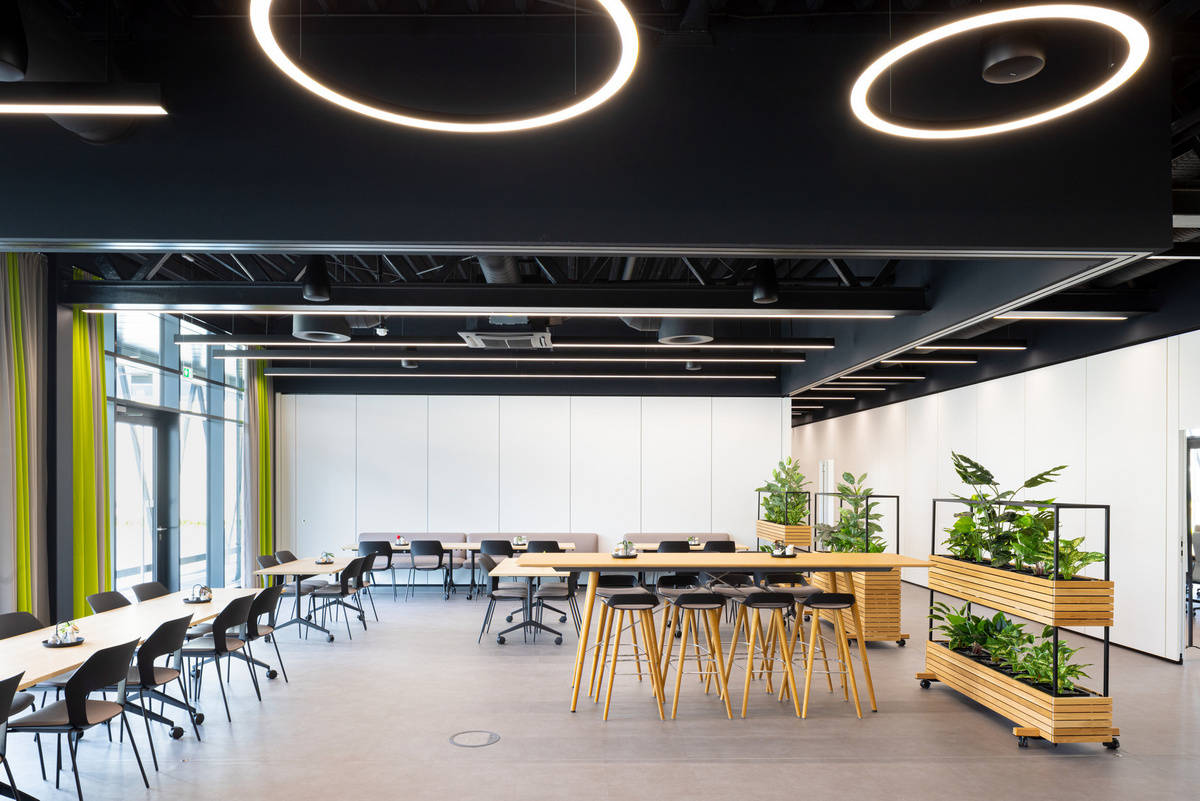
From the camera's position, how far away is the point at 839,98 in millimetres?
4215

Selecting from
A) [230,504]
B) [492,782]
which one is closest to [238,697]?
[492,782]

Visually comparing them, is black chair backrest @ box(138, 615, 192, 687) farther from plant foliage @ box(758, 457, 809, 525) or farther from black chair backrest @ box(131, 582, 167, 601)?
plant foliage @ box(758, 457, 809, 525)

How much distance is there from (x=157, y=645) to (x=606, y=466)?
8.54 meters

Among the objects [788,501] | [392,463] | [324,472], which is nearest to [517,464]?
[392,463]

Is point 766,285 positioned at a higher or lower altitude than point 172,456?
higher

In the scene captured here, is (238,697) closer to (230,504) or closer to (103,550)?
(103,550)

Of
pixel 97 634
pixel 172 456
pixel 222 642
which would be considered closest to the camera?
pixel 97 634

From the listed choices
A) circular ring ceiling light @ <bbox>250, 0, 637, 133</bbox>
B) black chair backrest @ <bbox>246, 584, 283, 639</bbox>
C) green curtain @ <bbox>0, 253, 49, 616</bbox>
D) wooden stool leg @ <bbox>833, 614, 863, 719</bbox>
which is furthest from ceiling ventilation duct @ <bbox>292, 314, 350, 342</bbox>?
wooden stool leg @ <bbox>833, 614, 863, 719</bbox>

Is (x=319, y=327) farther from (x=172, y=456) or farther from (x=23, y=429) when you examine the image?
(x=172, y=456)

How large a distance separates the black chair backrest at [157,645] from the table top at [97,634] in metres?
0.13

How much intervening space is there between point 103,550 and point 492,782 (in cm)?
532

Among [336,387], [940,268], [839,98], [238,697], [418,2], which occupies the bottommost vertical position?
[238,697]

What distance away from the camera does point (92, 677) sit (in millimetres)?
4066

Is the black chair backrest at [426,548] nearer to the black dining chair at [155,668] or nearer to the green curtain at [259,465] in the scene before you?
the green curtain at [259,465]
